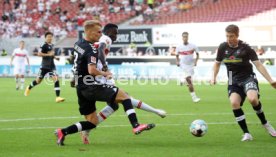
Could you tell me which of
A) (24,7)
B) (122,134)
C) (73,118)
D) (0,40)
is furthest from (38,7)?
(122,134)

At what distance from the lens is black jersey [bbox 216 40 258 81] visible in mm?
12461

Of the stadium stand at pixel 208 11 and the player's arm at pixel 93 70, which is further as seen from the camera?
the stadium stand at pixel 208 11

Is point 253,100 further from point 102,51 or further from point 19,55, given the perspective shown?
point 19,55

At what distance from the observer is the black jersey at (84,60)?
37.1 feet

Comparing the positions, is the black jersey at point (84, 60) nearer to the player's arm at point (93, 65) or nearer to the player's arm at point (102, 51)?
the player's arm at point (93, 65)

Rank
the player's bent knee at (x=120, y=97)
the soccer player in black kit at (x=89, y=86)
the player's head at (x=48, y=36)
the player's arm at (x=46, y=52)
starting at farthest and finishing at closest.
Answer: the player's arm at (x=46, y=52) → the player's head at (x=48, y=36) → the player's bent knee at (x=120, y=97) → the soccer player in black kit at (x=89, y=86)

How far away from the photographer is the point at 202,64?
40.0 metres

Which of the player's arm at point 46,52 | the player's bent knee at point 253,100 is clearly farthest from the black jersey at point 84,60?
the player's arm at point 46,52

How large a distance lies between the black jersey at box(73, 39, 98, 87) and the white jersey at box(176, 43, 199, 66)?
14.9 m

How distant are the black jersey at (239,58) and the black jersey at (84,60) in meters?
2.75

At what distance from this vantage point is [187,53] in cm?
2622

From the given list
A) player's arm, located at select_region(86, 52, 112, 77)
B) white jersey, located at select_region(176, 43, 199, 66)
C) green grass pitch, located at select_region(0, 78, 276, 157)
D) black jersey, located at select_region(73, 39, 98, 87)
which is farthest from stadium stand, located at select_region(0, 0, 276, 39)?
player's arm, located at select_region(86, 52, 112, 77)

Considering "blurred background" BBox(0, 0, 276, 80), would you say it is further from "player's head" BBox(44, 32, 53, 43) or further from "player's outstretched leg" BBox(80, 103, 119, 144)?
"player's outstretched leg" BBox(80, 103, 119, 144)

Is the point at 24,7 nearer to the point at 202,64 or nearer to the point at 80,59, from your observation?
the point at 202,64
